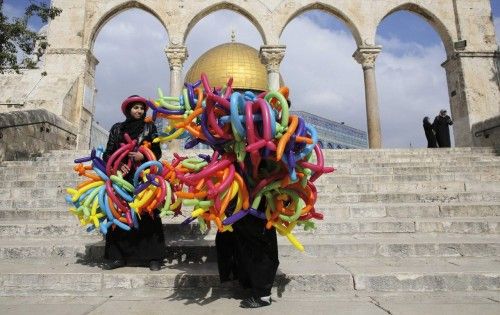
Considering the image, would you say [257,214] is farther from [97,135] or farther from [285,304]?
[97,135]

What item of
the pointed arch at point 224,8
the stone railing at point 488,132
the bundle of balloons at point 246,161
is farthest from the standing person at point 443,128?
the bundle of balloons at point 246,161

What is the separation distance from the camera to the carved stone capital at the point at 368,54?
41.6 ft

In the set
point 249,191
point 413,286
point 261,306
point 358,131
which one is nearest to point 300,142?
point 249,191

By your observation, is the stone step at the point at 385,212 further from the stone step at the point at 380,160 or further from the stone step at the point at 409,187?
the stone step at the point at 380,160

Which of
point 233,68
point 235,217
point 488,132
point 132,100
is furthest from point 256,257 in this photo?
point 233,68

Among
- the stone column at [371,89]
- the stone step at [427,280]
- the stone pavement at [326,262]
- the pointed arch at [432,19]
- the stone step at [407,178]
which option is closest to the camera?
the stone pavement at [326,262]

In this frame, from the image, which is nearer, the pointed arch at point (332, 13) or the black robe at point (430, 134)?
the black robe at point (430, 134)

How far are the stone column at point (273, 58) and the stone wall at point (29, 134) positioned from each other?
7318 mm

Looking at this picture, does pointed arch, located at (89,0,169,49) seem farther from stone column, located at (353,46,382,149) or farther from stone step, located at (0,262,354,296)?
stone step, located at (0,262,354,296)

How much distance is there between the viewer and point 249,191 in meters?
2.33

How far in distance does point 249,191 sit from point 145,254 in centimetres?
141

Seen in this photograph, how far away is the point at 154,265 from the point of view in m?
3.02

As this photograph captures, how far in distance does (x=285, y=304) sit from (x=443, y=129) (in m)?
11.7

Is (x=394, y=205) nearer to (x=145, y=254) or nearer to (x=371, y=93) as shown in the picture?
(x=145, y=254)
